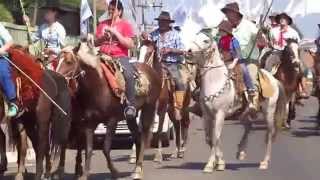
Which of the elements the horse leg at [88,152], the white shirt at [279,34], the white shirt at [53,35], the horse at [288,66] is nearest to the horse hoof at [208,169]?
the horse leg at [88,152]

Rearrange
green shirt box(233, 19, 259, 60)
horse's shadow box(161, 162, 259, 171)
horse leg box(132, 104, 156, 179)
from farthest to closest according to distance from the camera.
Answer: green shirt box(233, 19, 259, 60) < horse's shadow box(161, 162, 259, 171) < horse leg box(132, 104, 156, 179)

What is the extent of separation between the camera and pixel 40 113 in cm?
1199

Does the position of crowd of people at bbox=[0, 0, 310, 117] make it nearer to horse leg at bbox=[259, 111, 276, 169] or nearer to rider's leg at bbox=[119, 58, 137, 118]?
rider's leg at bbox=[119, 58, 137, 118]

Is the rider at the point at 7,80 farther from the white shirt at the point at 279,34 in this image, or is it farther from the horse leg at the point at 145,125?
the white shirt at the point at 279,34

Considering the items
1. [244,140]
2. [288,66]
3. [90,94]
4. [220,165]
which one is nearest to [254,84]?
[244,140]

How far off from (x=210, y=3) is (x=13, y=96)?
18950mm

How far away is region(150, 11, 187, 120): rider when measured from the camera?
664 inches

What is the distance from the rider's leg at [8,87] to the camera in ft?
37.3

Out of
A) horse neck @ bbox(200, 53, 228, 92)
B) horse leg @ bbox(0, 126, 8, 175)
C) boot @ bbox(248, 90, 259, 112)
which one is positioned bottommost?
horse leg @ bbox(0, 126, 8, 175)

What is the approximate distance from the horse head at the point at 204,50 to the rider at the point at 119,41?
4.40 ft

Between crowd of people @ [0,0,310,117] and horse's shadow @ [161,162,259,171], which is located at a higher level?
crowd of people @ [0,0,310,117]

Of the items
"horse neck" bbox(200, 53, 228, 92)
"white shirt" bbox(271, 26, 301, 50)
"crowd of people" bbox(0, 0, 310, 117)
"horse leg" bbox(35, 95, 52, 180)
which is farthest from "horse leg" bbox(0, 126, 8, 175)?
"white shirt" bbox(271, 26, 301, 50)

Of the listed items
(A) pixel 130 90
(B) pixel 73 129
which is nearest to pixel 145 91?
(A) pixel 130 90

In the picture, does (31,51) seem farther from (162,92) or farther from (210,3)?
(210,3)
